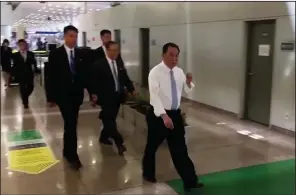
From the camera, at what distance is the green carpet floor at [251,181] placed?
1929 mm

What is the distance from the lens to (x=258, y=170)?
253cm

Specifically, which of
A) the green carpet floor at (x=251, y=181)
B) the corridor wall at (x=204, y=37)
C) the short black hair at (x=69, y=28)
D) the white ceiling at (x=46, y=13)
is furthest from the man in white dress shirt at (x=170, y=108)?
the corridor wall at (x=204, y=37)

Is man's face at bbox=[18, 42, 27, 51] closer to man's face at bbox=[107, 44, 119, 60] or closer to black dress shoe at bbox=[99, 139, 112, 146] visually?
man's face at bbox=[107, 44, 119, 60]

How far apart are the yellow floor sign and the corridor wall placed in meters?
1.15

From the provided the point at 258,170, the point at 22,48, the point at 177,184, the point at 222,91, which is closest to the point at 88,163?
the point at 177,184

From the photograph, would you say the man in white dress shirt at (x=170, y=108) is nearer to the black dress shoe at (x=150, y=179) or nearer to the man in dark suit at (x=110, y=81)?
the black dress shoe at (x=150, y=179)

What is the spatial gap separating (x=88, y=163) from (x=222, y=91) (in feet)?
7.83

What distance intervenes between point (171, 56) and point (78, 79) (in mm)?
623

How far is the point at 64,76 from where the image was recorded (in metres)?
2.11

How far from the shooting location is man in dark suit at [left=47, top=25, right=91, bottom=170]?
1939 mm

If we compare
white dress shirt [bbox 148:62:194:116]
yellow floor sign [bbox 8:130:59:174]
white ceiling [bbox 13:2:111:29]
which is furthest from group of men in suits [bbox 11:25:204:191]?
yellow floor sign [bbox 8:130:59:174]

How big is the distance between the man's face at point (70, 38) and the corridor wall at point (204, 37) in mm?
530

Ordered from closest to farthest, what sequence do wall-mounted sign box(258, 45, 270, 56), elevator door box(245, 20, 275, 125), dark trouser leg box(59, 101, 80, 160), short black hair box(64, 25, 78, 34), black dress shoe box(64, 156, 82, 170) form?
short black hair box(64, 25, 78, 34)
dark trouser leg box(59, 101, 80, 160)
black dress shoe box(64, 156, 82, 170)
wall-mounted sign box(258, 45, 270, 56)
elevator door box(245, 20, 275, 125)

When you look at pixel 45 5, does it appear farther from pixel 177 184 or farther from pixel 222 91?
pixel 222 91
